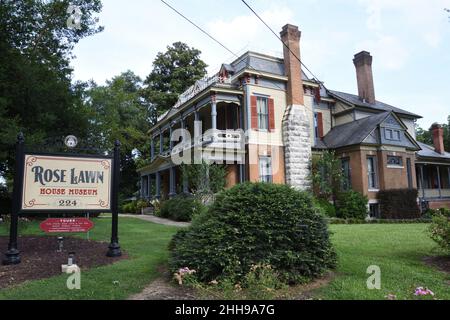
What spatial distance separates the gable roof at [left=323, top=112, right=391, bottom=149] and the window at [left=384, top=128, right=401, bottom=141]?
3.08ft

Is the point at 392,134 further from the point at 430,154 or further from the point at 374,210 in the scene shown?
the point at 430,154

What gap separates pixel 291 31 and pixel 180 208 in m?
13.9

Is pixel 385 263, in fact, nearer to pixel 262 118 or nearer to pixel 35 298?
pixel 35 298

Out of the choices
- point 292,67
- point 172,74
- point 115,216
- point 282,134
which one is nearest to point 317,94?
point 292,67

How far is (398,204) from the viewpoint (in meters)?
22.3

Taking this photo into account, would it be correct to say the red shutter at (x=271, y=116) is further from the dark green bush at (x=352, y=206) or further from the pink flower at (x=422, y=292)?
the pink flower at (x=422, y=292)

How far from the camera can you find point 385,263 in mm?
7156

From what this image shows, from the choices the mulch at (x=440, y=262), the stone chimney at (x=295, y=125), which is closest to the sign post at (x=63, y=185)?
the mulch at (x=440, y=262)

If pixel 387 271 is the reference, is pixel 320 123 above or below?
above

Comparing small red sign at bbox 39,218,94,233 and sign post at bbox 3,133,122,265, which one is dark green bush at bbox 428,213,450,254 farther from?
small red sign at bbox 39,218,94,233
